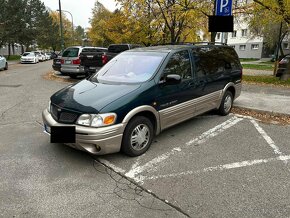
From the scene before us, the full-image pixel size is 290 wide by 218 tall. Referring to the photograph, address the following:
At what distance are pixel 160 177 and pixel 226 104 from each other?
11.8 feet

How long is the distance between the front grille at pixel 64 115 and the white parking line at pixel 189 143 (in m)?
1.13

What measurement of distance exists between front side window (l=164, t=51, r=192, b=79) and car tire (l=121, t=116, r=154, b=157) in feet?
3.39

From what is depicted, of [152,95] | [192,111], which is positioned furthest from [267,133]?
[152,95]

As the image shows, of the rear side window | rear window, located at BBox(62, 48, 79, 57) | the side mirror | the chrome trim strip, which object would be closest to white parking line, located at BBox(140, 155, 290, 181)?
the chrome trim strip

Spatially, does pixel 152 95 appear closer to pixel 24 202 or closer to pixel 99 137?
pixel 99 137

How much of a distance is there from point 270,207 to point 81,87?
11.0ft

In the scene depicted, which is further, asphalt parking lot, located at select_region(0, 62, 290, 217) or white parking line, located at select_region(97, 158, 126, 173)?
white parking line, located at select_region(97, 158, 126, 173)

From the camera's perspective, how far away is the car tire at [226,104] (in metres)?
6.33

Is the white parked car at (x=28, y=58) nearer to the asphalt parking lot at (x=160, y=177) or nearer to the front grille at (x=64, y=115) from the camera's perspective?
the asphalt parking lot at (x=160, y=177)

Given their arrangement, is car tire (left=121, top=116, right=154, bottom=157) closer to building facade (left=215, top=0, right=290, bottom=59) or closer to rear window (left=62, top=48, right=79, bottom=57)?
rear window (left=62, top=48, right=79, bottom=57)

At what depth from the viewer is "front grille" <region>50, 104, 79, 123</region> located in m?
3.80

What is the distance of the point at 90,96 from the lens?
13.3 ft

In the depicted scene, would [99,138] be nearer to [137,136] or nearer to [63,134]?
[63,134]

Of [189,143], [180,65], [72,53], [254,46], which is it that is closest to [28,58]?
[72,53]
